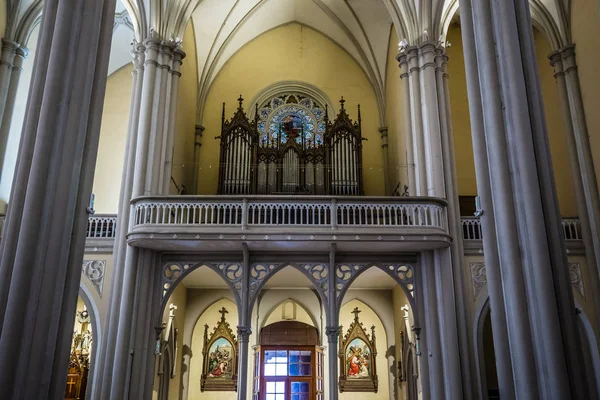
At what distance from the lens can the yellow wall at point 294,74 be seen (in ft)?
68.9

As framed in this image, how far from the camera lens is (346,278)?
1493 cm

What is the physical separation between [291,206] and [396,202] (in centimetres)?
251

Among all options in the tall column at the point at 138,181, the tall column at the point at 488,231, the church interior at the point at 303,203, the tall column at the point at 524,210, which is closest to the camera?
the tall column at the point at 524,210

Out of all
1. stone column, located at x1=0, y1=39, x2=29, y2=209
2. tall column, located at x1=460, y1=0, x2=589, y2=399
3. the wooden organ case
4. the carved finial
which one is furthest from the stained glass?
tall column, located at x1=460, y1=0, x2=589, y2=399

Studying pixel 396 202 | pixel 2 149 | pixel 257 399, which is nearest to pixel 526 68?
pixel 396 202

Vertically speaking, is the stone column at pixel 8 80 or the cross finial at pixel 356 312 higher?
the stone column at pixel 8 80

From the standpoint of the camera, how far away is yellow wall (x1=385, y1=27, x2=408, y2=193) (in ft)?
60.1

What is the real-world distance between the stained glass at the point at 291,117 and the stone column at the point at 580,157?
8279 millimetres

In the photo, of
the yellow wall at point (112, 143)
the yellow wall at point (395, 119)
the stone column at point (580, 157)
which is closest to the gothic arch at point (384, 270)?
the yellow wall at point (395, 119)

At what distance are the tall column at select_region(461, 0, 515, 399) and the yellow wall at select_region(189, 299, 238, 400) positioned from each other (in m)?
12.2

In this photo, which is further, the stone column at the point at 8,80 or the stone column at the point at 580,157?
the stone column at the point at 8,80

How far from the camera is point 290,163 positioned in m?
18.3

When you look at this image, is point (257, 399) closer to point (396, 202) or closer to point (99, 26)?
point (396, 202)

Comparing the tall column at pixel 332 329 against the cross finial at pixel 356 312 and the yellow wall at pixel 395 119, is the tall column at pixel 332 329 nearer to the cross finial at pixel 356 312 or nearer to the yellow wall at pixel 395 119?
the yellow wall at pixel 395 119
